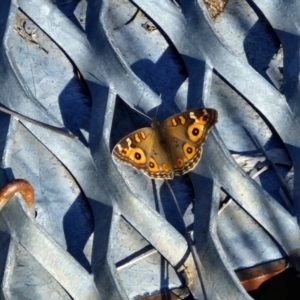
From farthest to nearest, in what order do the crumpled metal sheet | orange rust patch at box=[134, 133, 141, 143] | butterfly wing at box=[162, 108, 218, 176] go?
1. orange rust patch at box=[134, 133, 141, 143]
2. butterfly wing at box=[162, 108, 218, 176]
3. the crumpled metal sheet

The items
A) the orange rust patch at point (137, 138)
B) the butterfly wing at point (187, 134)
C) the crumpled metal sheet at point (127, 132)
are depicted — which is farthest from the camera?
the orange rust patch at point (137, 138)

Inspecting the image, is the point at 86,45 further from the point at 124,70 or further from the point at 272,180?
the point at 272,180

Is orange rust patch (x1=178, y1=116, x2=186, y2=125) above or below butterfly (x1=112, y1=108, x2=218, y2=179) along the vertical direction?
above

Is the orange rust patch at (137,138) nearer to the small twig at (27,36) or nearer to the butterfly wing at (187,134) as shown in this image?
the butterfly wing at (187,134)

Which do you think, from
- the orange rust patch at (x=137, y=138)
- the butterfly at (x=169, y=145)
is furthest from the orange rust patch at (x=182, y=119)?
the orange rust patch at (x=137, y=138)

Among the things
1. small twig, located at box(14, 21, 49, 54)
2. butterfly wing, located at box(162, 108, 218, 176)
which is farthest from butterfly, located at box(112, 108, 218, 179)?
small twig, located at box(14, 21, 49, 54)

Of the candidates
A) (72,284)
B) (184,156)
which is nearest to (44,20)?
(184,156)

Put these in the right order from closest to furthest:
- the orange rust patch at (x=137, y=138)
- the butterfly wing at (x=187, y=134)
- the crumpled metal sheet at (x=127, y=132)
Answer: the crumpled metal sheet at (x=127, y=132)
the butterfly wing at (x=187, y=134)
the orange rust patch at (x=137, y=138)

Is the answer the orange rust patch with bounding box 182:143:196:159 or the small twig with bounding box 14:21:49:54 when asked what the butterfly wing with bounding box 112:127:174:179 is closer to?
the orange rust patch with bounding box 182:143:196:159
